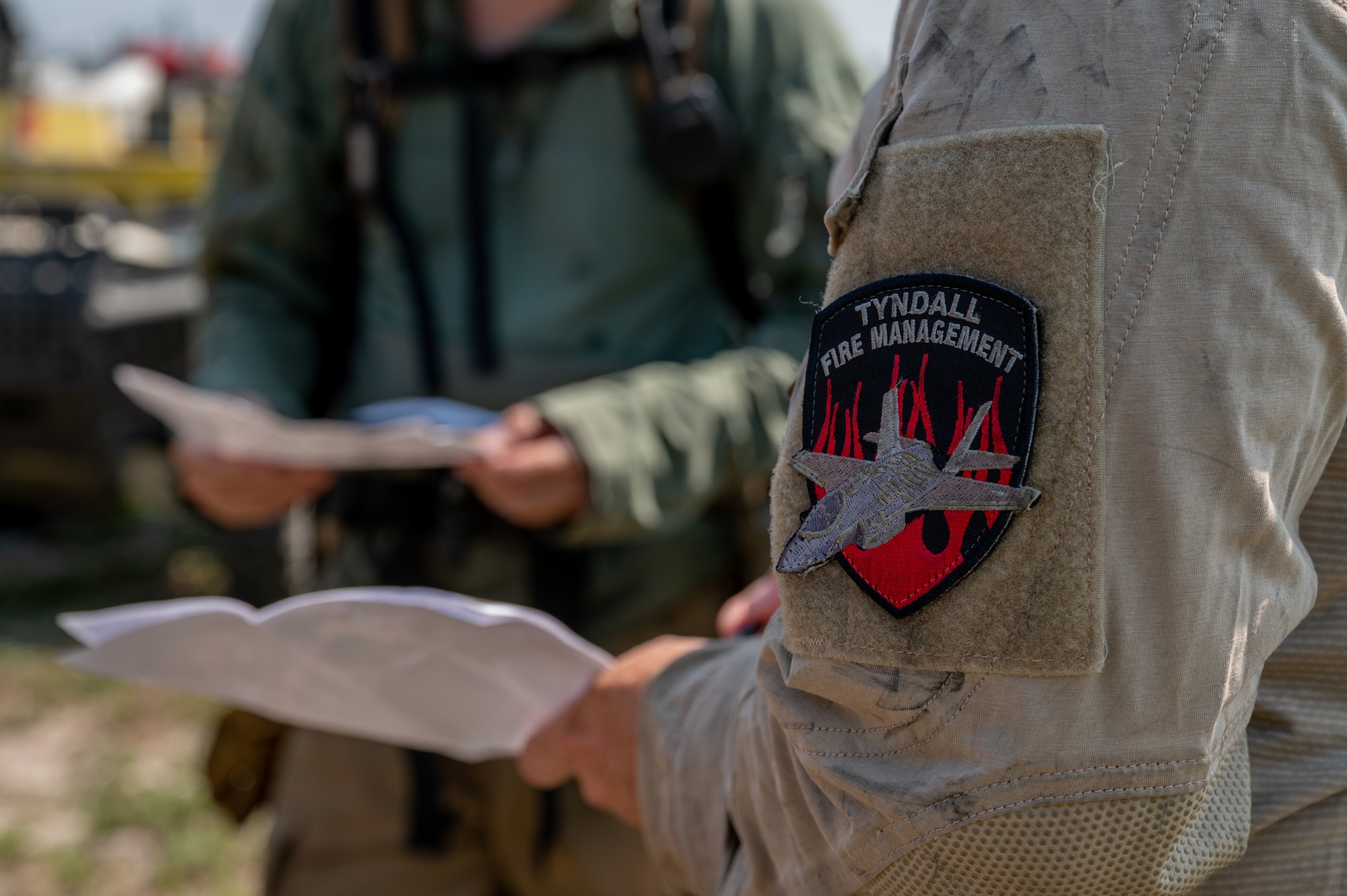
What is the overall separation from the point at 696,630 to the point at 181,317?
356 centimetres

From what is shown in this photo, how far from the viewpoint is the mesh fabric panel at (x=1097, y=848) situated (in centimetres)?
69

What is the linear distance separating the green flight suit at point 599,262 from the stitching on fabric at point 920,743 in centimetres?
93

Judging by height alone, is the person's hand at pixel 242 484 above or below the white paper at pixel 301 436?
below

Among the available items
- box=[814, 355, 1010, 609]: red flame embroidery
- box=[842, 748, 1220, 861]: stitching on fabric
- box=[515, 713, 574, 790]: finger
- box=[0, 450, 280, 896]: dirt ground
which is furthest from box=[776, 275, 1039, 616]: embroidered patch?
box=[0, 450, 280, 896]: dirt ground

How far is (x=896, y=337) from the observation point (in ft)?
2.29

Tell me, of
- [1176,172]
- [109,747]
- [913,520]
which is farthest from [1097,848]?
[109,747]

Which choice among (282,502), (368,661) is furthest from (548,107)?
(368,661)

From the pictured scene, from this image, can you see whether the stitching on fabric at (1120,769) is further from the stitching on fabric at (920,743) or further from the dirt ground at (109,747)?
the dirt ground at (109,747)

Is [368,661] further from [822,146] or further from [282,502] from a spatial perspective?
[822,146]

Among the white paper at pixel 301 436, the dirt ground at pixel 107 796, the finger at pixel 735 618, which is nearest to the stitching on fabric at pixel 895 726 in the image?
the finger at pixel 735 618

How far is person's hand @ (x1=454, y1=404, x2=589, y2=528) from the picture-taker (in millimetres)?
1586

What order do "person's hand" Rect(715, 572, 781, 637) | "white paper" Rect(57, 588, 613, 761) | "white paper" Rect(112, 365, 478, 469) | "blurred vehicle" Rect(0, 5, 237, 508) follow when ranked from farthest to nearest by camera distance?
1. "blurred vehicle" Rect(0, 5, 237, 508)
2. "white paper" Rect(112, 365, 478, 469)
3. "person's hand" Rect(715, 572, 781, 637)
4. "white paper" Rect(57, 588, 613, 761)

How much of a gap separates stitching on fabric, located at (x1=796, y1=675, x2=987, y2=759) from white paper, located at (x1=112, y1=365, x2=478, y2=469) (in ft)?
2.81

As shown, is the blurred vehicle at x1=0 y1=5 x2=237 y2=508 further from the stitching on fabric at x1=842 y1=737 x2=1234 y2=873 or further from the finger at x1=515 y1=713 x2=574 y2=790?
the stitching on fabric at x1=842 y1=737 x2=1234 y2=873
